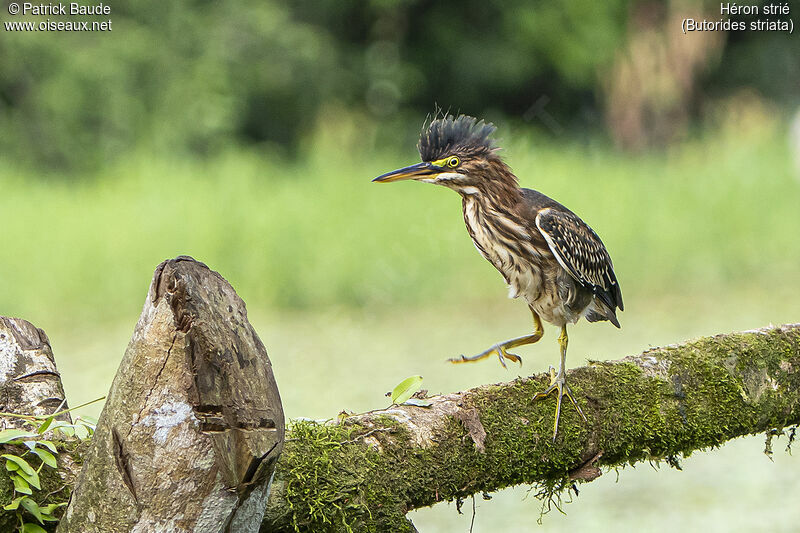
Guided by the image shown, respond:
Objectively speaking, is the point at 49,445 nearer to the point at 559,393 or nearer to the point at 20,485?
the point at 20,485

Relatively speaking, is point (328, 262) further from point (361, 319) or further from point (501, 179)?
point (501, 179)

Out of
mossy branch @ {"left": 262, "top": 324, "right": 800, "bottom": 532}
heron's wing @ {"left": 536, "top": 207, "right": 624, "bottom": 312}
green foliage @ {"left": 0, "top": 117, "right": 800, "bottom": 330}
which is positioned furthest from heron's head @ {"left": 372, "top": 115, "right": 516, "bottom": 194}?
green foliage @ {"left": 0, "top": 117, "right": 800, "bottom": 330}

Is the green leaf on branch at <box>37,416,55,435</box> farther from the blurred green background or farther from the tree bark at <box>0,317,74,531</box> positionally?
the blurred green background

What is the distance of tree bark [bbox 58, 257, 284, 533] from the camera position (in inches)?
37.5

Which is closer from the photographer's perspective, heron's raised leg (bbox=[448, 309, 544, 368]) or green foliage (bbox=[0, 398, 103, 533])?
green foliage (bbox=[0, 398, 103, 533])

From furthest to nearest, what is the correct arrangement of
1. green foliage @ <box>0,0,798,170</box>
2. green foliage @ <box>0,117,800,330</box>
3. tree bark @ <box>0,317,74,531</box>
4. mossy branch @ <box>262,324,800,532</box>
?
1. green foliage @ <box>0,0,798,170</box>
2. green foliage @ <box>0,117,800,330</box>
3. tree bark @ <box>0,317,74,531</box>
4. mossy branch @ <box>262,324,800,532</box>

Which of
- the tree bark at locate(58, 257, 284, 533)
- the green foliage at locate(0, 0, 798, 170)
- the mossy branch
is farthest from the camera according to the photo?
the green foliage at locate(0, 0, 798, 170)

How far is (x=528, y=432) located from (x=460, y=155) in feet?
1.92

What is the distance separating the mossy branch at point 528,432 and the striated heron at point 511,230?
0.24 metres

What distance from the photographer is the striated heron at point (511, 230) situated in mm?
1803

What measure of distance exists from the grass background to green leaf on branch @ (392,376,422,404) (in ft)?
9.32

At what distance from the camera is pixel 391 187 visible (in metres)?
7.23

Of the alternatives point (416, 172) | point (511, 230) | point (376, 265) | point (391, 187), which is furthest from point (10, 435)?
point (391, 187)

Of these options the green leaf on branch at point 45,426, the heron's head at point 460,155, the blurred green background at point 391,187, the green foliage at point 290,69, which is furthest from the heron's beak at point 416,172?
the green foliage at point 290,69
